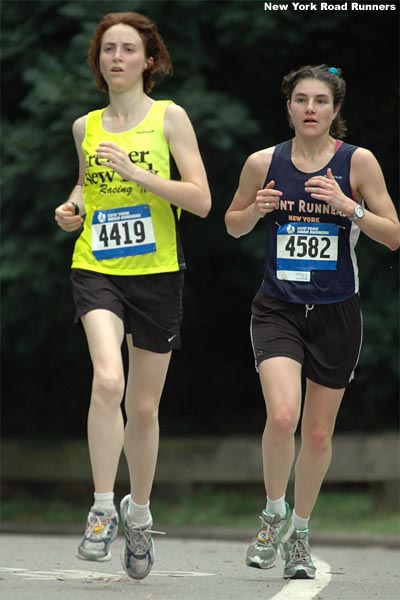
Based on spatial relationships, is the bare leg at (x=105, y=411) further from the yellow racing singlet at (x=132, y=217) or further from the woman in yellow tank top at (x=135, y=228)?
the yellow racing singlet at (x=132, y=217)

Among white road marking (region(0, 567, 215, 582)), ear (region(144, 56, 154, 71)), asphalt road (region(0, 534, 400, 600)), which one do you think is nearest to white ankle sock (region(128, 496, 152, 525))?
asphalt road (region(0, 534, 400, 600))

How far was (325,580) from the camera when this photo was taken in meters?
7.57

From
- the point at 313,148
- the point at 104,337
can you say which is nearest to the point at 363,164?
the point at 313,148

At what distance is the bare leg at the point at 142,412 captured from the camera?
7.17m

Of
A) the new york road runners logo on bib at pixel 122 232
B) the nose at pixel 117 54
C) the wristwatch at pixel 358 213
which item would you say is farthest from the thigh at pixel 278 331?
the nose at pixel 117 54

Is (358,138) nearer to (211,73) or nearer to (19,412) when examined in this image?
(211,73)

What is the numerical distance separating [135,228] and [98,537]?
53.7 inches

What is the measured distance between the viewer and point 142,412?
722 cm

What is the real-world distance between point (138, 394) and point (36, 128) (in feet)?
20.5

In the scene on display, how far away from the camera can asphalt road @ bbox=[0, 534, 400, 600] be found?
683 centimetres

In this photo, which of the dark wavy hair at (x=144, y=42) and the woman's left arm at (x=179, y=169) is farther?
the dark wavy hair at (x=144, y=42)

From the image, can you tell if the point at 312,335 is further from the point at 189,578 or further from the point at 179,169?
the point at 189,578

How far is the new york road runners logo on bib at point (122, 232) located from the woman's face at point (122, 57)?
571 millimetres

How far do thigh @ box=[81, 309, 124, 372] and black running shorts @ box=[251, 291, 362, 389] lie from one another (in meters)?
0.67
